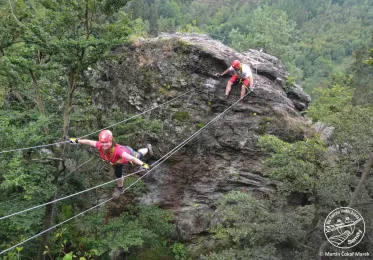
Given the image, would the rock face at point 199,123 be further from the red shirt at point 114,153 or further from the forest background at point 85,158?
the red shirt at point 114,153

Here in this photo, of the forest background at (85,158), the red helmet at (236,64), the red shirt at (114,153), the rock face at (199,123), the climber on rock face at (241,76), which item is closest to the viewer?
the red shirt at (114,153)

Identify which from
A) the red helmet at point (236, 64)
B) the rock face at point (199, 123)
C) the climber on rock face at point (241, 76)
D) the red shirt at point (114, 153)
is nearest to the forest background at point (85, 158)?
the rock face at point (199, 123)

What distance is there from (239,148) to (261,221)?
355 centimetres

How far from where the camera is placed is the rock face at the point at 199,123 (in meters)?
11.0

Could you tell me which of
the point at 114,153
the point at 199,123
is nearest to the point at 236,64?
the point at 199,123

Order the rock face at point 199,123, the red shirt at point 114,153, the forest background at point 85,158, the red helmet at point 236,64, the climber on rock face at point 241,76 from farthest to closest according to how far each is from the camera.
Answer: the rock face at point 199,123 → the climber on rock face at point 241,76 → the red helmet at point 236,64 → the forest background at point 85,158 → the red shirt at point 114,153

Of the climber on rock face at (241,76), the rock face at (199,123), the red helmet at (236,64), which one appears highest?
the red helmet at (236,64)

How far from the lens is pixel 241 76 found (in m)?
10.5

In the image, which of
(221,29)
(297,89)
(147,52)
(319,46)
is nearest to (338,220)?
(297,89)

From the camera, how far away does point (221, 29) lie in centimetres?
6906

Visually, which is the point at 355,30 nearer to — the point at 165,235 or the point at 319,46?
the point at 319,46

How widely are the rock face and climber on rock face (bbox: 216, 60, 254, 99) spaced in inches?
19.2

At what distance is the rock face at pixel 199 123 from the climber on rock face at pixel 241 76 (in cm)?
49

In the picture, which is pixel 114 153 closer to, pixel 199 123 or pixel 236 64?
pixel 199 123
